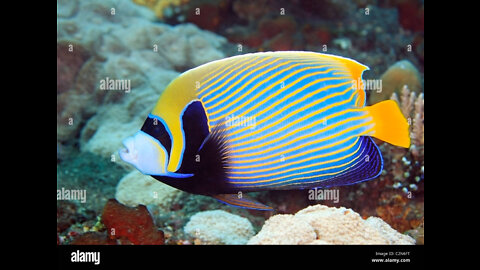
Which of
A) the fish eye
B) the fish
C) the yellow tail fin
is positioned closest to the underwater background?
the fish

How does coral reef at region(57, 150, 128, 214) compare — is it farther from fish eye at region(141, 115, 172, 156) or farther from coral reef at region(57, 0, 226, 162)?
fish eye at region(141, 115, 172, 156)

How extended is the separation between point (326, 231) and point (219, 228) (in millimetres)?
1110

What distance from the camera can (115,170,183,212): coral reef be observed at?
130 inches

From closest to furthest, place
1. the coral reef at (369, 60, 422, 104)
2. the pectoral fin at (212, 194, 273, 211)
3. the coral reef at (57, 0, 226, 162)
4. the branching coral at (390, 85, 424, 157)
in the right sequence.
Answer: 1. the pectoral fin at (212, 194, 273, 211)
2. the branching coral at (390, 85, 424, 157)
3. the coral reef at (57, 0, 226, 162)
4. the coral reef at (369, 60, 422, 104)

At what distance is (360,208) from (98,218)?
2.40 meters

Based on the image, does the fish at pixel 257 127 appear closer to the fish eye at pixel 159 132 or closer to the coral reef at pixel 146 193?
the fish eye at pixel 159 132

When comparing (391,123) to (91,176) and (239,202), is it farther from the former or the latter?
(91,176)

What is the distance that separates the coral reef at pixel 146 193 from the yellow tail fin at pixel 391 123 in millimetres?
2088

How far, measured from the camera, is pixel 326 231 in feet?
6.47

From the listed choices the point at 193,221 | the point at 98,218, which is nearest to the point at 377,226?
the point at 193,221

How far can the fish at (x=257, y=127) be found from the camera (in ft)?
5.63

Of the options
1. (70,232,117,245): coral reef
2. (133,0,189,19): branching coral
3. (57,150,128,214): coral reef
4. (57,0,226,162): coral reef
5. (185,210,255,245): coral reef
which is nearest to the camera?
(70,232,117,245): coral reef

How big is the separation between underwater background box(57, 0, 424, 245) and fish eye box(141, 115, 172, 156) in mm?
739
